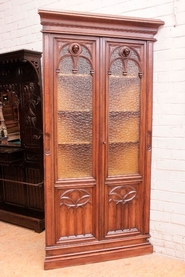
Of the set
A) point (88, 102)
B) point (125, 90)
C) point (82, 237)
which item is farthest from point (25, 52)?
point (82, 237)

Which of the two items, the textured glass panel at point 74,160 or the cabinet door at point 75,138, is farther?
the textured glass panel at point 74,160

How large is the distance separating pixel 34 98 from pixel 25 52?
0.51 metres

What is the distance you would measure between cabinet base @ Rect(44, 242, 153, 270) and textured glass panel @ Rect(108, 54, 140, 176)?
2.45ft

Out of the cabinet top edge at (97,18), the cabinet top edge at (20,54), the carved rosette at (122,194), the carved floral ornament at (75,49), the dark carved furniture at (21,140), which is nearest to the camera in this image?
the cabinet top edge at (97,18)

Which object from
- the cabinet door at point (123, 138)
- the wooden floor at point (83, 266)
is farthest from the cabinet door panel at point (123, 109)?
the wooden floor at point (83, 266)

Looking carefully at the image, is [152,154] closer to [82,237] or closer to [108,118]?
[108,118]

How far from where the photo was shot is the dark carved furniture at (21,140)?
120 inches

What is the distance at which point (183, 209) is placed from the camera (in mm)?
2490

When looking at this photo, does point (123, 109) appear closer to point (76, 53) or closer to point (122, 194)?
point (76, 53)

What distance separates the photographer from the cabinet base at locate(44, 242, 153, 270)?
2424 mm

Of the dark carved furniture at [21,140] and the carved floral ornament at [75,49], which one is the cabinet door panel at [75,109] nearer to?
the carved floral ornament at [75,49]

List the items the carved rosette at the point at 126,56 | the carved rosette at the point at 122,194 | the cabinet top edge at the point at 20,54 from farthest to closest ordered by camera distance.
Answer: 1. the cabinet top edge at the point at 20,54
2. the carved rosette at the point at 122,194
3. the carved rosette at the point at 126,56

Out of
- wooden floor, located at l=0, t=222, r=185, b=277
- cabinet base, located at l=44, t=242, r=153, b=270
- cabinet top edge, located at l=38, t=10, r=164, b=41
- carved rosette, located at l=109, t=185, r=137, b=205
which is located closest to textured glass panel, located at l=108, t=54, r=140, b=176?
carved rosette, located at l=109, t=185, r=137, b=205

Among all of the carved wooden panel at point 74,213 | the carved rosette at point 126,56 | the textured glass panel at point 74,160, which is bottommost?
the carved wooden panel at point 74,213
